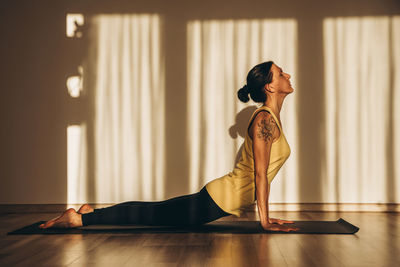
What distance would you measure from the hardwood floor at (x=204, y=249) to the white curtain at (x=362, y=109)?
2.98ft

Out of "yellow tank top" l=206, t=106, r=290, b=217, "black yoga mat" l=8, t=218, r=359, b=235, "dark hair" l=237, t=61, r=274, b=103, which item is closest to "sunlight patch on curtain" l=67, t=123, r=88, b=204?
"black yoga mat" l=8, t=218, r=359, b=235

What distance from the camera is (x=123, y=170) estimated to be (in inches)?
140

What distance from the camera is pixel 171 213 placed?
241cm

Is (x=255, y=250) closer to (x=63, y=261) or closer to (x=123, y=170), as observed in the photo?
(x=63, y=261)

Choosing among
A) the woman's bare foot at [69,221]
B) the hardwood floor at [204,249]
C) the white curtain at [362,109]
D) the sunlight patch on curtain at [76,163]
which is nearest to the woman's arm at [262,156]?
the hardwood floor at [204,249]

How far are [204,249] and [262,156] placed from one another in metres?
0.67

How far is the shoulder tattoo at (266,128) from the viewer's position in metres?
2.38

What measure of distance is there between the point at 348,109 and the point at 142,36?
6.32 feet

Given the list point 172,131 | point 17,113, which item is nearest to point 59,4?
point 17,113

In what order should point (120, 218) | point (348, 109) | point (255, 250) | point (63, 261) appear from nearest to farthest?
point (63, 261), point (255, 250), point (120, 218), point (348, 109)

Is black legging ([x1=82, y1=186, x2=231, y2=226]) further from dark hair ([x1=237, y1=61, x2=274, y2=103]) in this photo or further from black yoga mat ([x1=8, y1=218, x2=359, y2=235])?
dark hair ([x1=237, y1=61, x2=274, y2=103])

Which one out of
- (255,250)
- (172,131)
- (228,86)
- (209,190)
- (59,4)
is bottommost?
(255,250)

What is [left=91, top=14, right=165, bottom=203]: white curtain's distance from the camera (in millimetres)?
3555

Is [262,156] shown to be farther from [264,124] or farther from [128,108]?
[128,108]
